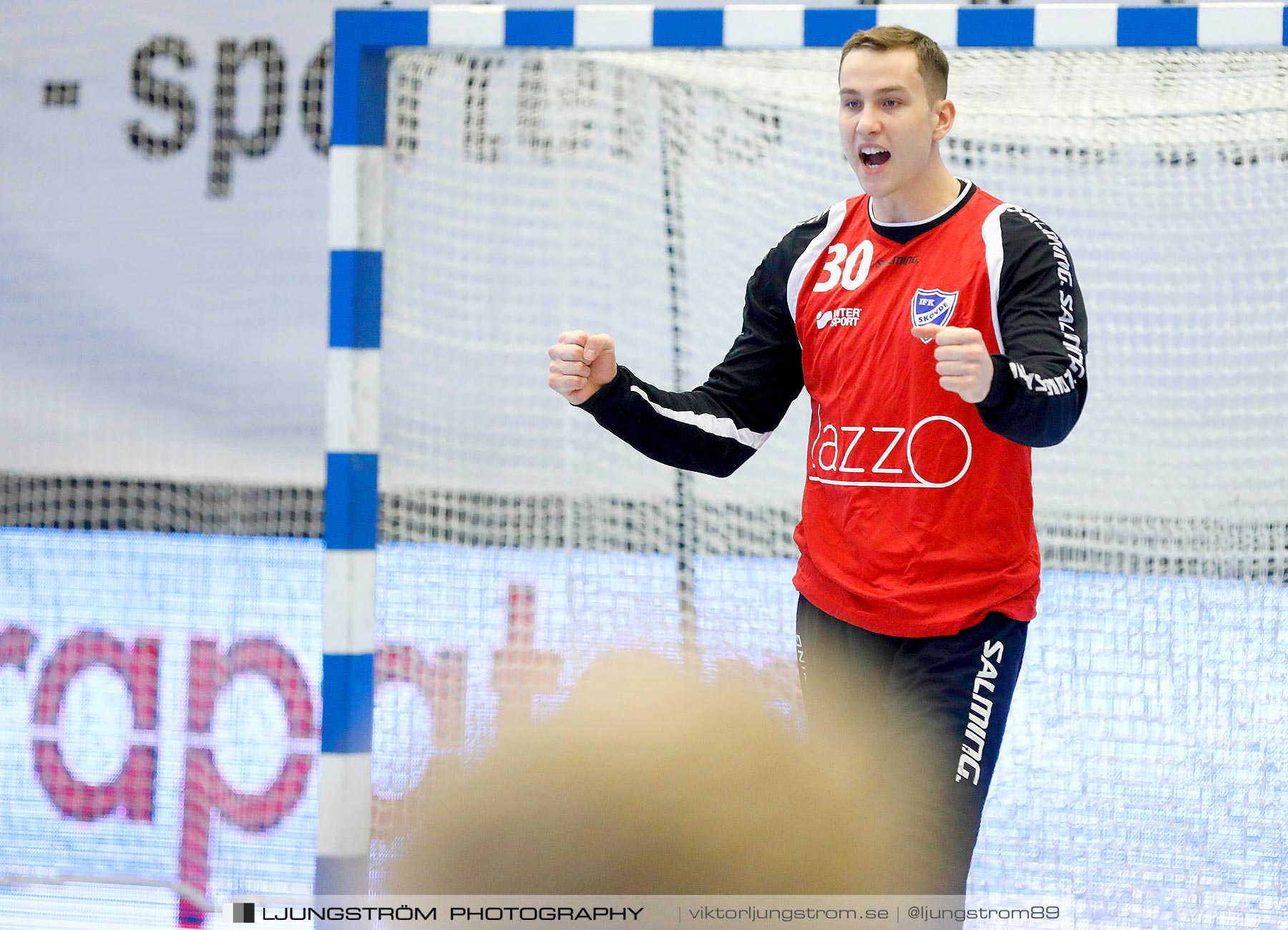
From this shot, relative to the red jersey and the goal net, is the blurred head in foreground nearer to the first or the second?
the red jersey

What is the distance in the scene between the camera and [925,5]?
244cm

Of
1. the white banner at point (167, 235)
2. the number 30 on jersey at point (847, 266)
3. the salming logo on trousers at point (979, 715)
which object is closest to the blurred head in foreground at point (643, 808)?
the salming logo on trousers at point (979, 715)

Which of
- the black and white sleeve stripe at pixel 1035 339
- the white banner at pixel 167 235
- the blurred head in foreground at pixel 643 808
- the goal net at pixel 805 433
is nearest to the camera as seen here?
the blurred head in foreground at pixel 643 808

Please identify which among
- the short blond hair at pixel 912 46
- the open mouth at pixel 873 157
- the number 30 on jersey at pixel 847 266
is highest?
the short blond hair at pixel 912 46

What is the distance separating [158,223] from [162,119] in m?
0.47

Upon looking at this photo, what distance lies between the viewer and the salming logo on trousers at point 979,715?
1.76m

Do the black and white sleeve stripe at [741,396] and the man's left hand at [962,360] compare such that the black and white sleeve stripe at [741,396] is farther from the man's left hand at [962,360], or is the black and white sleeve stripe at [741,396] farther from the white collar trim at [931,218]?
the man's left hand at [962,360]

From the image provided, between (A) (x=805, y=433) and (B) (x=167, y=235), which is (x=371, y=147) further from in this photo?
(B) (x=167, y=235)

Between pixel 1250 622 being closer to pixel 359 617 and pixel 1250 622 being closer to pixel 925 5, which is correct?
pixel 925 5

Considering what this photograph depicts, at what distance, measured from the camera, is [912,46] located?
1.82 metres

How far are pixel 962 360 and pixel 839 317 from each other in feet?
1.70

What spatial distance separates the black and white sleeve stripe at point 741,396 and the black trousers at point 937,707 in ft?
1.12

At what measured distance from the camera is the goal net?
274cm

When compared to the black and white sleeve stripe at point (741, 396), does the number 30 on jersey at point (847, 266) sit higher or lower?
higher
